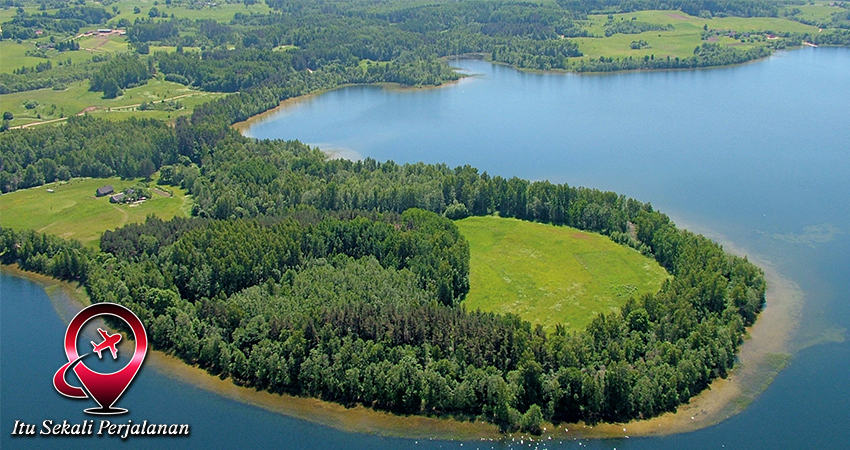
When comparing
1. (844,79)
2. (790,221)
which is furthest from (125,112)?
(844,79)

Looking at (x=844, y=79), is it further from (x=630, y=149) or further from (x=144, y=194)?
(x=144, y=194)

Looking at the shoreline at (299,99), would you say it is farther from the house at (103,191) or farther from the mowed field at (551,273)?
the mowed field at (551,273)

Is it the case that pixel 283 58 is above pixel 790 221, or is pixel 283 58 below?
above

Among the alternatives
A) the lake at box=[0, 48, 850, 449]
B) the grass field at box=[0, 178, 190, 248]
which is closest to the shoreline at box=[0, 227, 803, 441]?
the lake at box=[0, 48, 850, 449]

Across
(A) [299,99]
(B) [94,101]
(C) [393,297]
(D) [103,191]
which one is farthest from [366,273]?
(B) [94,101]

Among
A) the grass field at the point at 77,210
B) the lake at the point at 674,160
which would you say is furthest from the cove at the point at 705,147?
the grass field at the point at 77,210

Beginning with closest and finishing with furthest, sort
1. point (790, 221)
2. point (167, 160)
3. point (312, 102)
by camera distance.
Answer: point (790, 221) < point (167, 160) < point (312, 102)
